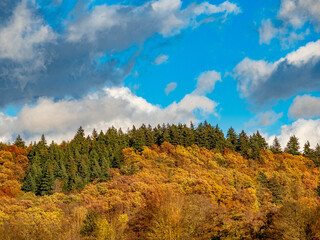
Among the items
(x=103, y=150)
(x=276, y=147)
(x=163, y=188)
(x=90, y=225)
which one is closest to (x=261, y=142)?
(x=276, y=147)

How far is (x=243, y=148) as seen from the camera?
143750 mm

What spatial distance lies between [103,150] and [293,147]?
A: 336 ft

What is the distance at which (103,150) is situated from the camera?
138125mm

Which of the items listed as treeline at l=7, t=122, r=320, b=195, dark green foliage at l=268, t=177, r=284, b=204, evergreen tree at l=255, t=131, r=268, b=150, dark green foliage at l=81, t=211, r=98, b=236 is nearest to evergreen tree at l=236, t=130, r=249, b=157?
treeline at l=7, t=122, r=320, b=195

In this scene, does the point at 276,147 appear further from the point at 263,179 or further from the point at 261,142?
the point at 263,179

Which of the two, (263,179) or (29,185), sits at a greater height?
(29,185)

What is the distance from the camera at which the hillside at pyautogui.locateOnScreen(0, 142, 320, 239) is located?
47.2 m

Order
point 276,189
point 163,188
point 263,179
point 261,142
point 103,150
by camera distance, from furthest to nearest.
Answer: point 261,142
point 103,150
point 263,179
point 276,189
point 163,188

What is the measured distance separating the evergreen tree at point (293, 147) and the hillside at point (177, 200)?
11531mm

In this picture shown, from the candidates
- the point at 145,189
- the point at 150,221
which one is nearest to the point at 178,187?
the point at 145,189

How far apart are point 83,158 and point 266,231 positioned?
9478cm

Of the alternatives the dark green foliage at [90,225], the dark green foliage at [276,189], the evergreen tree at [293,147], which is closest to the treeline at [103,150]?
the evergreen tree at [293,147]

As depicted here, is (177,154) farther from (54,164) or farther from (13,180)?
(13,180)

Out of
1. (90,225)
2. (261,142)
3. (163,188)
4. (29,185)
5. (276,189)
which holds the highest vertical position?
(261,142)
